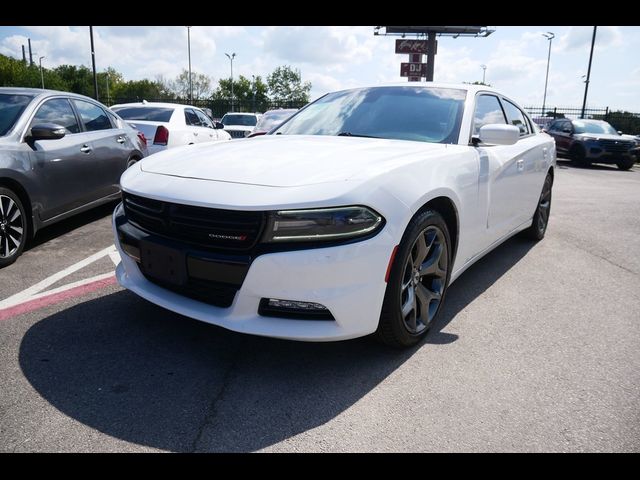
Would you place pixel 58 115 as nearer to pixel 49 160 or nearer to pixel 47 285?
pixel 49 160

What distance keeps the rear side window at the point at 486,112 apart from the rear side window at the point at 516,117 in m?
0.23

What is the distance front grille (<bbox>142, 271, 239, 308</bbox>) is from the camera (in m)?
2.29

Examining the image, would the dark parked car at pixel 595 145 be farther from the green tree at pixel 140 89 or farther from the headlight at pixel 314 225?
the green tree at pixel 140 89

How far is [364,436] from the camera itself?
6.64ft

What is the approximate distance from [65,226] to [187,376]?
3.89m

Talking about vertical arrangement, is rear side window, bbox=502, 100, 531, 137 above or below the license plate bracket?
above

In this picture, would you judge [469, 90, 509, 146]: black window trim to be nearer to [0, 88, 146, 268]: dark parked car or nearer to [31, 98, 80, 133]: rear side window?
[0, 88, 146, 268]: dark parked car

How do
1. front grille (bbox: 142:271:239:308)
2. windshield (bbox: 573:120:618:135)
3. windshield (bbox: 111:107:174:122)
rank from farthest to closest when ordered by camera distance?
windshield (bbox: 573:120:618:135) < windshield (bbox: 111:107:174:122) < front grille (bbox: 142:271:239:308)

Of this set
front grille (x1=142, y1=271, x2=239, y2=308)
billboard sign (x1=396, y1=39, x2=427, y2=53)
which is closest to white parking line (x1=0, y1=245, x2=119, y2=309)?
front grille (x1=142, y1=271, x2=239, y2=308)

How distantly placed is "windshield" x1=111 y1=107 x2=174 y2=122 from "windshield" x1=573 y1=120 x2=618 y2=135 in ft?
44.4

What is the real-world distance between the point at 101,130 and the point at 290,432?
4.84 meters
